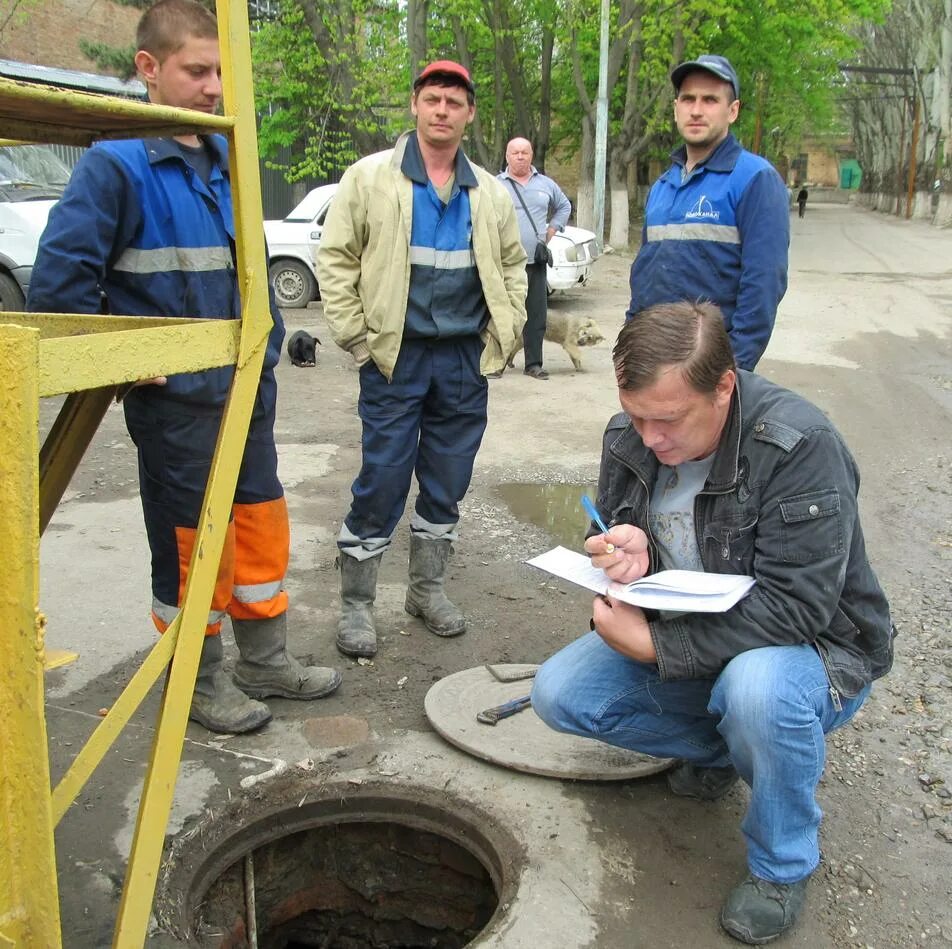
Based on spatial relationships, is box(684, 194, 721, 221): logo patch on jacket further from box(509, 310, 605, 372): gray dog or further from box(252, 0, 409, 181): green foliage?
box(252, 0, 409, 181): green foliage

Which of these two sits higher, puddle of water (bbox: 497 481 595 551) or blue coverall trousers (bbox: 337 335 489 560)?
blue coverall trousers (bbox: 337 335 489 560)

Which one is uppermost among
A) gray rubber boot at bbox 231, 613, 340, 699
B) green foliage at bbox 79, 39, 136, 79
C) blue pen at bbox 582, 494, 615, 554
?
green foliage at bbox 79, 39, 136, 79

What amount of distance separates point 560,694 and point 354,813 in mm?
765

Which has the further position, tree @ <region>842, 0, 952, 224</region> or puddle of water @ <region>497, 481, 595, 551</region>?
tree @ <region>842, 0, 952, 224</region>

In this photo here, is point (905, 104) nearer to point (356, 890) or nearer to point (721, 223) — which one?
point (721, 223)

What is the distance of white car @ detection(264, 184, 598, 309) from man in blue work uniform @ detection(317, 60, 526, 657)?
8385 millimetres

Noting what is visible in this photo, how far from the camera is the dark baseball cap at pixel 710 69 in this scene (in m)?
3.89

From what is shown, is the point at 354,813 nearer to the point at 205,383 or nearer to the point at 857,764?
the point at 205,383

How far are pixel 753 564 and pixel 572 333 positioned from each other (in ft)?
22.8

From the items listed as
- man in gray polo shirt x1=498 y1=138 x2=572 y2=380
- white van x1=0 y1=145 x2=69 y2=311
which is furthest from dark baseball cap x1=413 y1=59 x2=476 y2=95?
white van x1=0 y1=145 x2=69 y2=311

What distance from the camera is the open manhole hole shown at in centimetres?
269

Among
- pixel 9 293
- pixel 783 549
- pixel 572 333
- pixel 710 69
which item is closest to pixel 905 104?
pixel 572 333

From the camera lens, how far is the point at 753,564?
2.39m

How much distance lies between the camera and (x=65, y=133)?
7.19 feet
